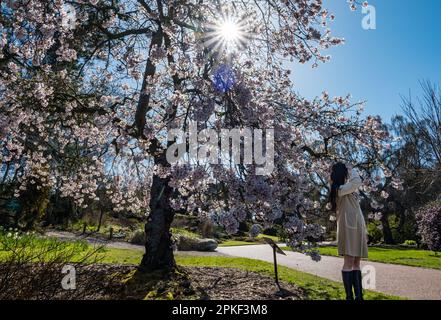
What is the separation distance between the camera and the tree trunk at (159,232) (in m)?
8.79

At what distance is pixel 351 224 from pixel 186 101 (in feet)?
9.40

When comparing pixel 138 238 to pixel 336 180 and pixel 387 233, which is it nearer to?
pixel 336 180

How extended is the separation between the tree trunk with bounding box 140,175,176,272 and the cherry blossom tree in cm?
2

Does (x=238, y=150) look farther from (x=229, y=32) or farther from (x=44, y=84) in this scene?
(x=44, y=84)

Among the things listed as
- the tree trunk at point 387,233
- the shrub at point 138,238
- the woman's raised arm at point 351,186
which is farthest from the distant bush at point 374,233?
the woman's raised arm at point 351,186

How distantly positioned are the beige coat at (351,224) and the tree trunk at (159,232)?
4621 mm

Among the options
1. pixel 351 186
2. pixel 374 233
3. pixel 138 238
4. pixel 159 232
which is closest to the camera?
pixel 351 186

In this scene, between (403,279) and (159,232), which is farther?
(403,279)

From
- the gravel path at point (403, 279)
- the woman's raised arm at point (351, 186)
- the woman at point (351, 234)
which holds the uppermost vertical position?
→ the woman's raised arm at point (351, 186)

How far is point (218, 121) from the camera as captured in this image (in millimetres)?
4930

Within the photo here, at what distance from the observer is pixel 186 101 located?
5375mm

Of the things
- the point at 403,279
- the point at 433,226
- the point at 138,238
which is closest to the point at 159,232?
the point at 403,279

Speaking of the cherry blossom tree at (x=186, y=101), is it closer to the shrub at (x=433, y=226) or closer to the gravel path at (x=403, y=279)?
the gravel path at (x=403, y=279)
